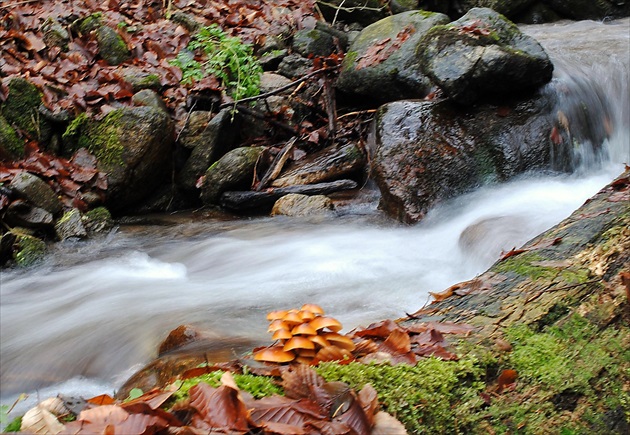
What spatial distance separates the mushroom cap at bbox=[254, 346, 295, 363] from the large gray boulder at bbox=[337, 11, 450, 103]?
624 cm

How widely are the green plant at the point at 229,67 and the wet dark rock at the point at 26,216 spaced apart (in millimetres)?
2865

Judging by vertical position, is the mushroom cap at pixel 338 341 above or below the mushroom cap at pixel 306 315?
below

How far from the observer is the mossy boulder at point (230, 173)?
296 inches

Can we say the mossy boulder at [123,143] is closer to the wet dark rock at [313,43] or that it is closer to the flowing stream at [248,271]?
the flowing stream at [248,271]

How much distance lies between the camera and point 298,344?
1.81 metres

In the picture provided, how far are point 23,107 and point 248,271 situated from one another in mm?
3992

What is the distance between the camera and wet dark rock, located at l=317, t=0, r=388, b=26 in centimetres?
1100

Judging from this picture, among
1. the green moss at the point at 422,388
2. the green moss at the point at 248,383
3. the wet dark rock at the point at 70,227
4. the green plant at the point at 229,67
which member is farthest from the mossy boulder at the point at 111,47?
the green moss at the point at 422,388

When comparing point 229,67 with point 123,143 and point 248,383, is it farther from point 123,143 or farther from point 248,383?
point 248,383

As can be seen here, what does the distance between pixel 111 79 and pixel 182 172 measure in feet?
5.52

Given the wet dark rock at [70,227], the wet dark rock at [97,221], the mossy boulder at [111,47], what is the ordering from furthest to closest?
1. the mossy boulder at [111,47]
2. the wet dark rock at [97,221]
3. the wet dark rock at [70,227]

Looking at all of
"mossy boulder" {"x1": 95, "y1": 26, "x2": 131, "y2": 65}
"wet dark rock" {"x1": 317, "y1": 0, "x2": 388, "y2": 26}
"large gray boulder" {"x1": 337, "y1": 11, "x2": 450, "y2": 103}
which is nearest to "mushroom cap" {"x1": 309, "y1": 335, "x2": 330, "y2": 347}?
"large gray boulder" {"x1": 337, "y1": 11, "x2": 450, "y2": 103}

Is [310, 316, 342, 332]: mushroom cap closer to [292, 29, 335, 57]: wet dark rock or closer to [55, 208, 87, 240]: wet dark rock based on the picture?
[55, 208, 87, 240]: wet dark rock

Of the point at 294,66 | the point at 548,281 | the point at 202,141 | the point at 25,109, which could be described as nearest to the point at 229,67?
the point at 294,66
